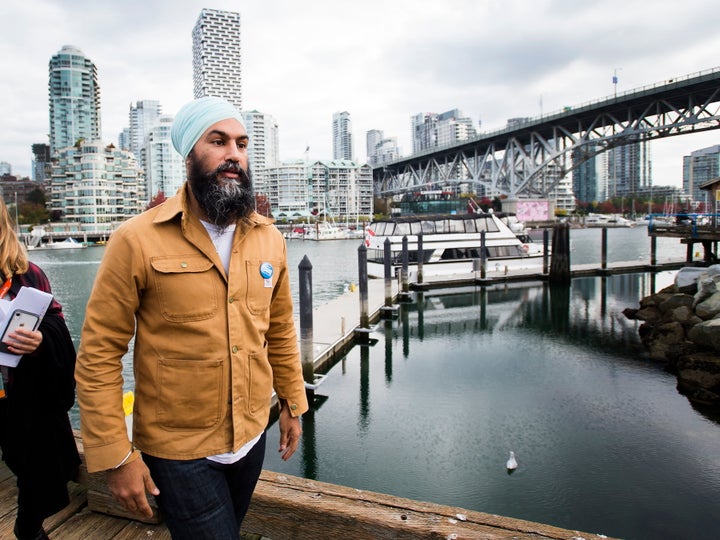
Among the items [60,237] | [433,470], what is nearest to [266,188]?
[60,237]

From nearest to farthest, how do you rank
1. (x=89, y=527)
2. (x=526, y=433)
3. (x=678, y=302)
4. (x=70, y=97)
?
(x=89, y=527), (x=526, y=433), (x=678, y=302), (x=70, y=97)

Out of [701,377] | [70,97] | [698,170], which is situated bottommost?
A: [701,377]

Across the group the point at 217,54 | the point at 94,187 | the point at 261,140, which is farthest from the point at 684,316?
the point at 217,54

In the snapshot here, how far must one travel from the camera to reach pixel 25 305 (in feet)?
6.20

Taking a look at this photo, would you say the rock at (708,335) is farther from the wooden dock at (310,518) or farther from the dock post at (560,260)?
the dock post at (560,260)

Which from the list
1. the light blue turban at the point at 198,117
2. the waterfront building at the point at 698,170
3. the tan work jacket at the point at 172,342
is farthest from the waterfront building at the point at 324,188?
the tan work jacket at the point at 172,342

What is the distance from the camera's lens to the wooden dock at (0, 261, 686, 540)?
7.16 feet

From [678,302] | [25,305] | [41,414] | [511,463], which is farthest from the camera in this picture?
[678,302]

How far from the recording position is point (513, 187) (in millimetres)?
66250

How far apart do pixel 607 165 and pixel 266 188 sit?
4735 inches

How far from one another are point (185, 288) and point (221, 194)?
0.35 m

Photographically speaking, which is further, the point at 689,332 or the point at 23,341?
the point at 689,332

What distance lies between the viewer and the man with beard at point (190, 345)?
162cm

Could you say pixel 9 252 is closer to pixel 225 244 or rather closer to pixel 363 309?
pixel 225 244
